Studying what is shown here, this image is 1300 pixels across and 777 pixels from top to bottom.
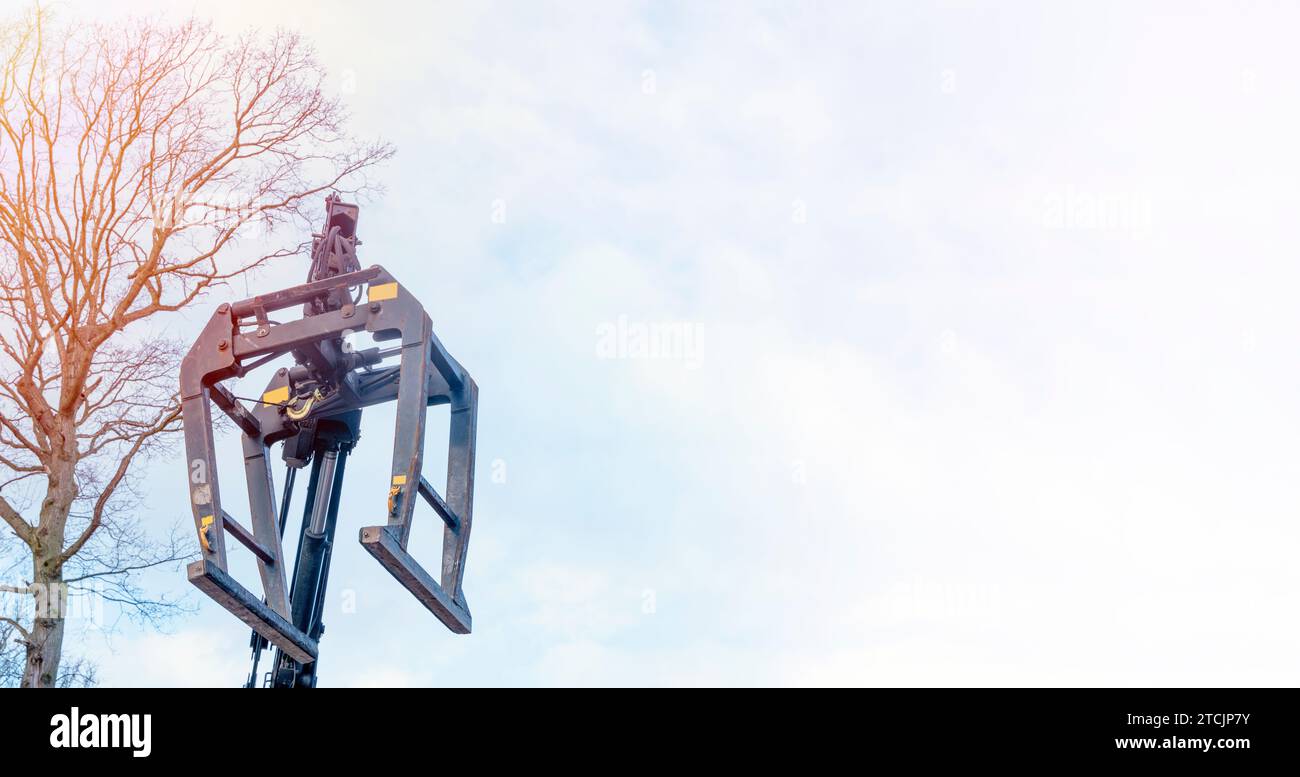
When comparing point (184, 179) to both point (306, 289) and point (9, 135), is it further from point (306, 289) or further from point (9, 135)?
point (306, 289)

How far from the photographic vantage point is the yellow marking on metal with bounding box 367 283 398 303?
8.95 meters

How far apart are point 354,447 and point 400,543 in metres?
2.48

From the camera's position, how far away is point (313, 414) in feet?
32.2

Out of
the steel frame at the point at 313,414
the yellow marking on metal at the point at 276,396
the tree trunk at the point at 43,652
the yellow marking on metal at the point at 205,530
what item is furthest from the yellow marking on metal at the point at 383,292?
the tree trunk at the point at 43,652

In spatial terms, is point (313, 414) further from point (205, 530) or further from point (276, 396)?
point (205, 530)

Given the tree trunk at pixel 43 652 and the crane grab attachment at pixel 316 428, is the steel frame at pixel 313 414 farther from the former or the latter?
the tree trunk at pixel 43 652

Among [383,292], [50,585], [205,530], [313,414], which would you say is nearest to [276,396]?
[313,414]

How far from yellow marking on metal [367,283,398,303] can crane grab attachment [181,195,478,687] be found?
0.4 inches

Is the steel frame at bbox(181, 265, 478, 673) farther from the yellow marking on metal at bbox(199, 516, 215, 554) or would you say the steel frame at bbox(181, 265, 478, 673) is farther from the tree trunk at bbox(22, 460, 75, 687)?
the tree trunk at bbox(22, 460, 75, 687)

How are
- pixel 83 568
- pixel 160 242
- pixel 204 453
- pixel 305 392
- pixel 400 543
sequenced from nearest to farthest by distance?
1. pixel 400 543
2. pixel 204 453
3. pixel 305 392
4. pixel 83 568
5. pixel 160 242

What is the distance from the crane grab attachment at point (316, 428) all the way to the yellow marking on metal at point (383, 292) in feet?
0.03

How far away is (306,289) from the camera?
9.42 meters

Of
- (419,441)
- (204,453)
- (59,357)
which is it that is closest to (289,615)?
(204,453)

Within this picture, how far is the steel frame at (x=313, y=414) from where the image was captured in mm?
8367
